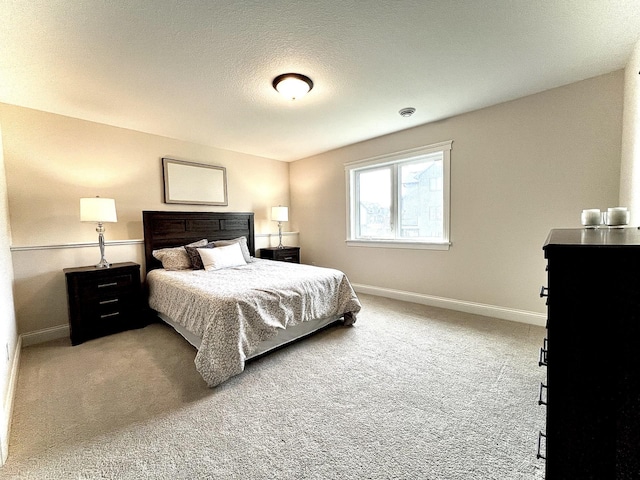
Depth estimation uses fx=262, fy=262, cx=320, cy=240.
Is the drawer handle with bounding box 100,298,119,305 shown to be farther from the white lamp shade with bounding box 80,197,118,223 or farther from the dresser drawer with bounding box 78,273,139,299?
the white lamp shade with bounding box 80,197,118,223

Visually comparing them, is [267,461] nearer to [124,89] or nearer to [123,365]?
[123,365]

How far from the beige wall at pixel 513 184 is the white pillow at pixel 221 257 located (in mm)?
2159

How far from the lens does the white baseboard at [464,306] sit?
2852mm

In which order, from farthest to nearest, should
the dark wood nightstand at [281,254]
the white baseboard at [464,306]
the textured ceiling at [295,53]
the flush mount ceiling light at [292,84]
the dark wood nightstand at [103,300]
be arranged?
the dark wood nightstand at [281,254]
the white baseboard at [464,306]
the dark wood nightstand at [103,300]
the flush mount ceiling light at [292,84]
the textured ceiling at [295,53]

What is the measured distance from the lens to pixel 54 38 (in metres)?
1.75

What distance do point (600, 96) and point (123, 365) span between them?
4850mm

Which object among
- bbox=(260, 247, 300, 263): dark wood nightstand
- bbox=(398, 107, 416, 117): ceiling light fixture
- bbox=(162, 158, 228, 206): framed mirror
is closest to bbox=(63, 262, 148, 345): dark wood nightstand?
bbox=(162, 158, 228, 206): framed mirror

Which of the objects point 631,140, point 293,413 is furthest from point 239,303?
point 631,140

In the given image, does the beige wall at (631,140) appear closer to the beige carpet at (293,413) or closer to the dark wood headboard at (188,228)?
the beige carpet at (293,413)

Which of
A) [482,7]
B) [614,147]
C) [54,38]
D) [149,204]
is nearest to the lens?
[482,7]

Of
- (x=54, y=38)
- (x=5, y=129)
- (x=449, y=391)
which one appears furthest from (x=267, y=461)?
(x=5, y=129)

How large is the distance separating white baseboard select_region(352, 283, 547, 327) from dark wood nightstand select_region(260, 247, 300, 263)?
133 centimetres

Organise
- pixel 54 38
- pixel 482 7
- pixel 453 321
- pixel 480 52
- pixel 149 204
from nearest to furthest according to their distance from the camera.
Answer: pixel 482 7, pixel 54 38, pixel 480 52, pixel 453 321, pixel 149 204

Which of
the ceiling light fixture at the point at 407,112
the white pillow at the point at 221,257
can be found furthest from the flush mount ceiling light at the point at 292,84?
the white pillow at the point at 221,257
